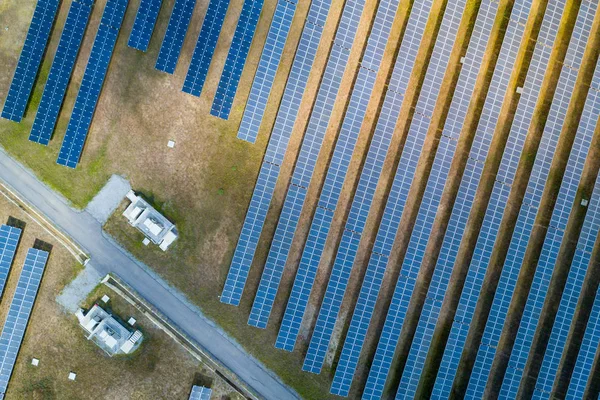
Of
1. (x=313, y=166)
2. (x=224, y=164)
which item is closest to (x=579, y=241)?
(x=313, y=166)

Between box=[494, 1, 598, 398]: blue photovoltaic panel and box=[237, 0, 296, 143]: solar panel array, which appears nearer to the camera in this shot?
box=[237, 0, 296, 143]: solar panel array

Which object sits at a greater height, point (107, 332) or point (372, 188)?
point (372, 188)

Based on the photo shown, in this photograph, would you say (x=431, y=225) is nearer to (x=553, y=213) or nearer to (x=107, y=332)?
(x=553, y=213)

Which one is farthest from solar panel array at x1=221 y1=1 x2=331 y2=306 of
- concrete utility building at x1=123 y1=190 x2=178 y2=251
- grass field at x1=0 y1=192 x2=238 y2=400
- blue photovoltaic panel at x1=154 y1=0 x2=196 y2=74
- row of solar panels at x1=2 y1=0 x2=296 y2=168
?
blue photovoltaic panel at x1=154 y1=0 x2=196 y2=74

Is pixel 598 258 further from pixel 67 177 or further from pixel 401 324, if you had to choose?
pixel 67 177

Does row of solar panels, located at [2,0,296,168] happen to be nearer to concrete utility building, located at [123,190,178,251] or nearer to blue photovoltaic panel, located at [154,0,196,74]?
blue photovoltaic panel, located at [154,0,196,74]

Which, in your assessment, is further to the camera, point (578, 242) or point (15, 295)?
point (578, 242)

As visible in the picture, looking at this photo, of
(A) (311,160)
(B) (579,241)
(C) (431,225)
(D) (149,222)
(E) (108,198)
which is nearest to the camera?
(D) (149,222)
